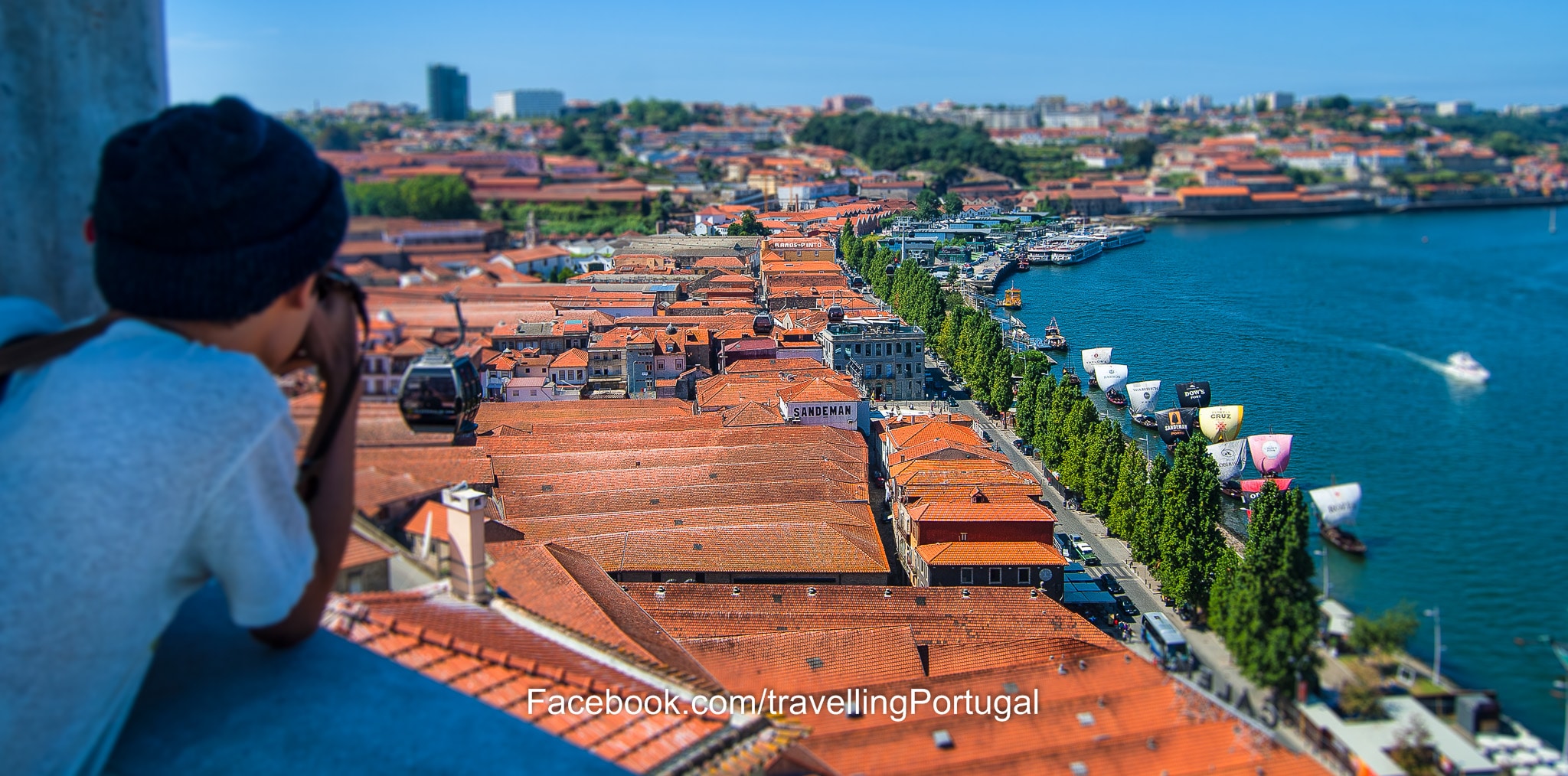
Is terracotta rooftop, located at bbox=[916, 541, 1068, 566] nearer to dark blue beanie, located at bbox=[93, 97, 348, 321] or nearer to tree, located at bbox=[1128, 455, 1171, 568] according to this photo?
tree, located at bbox=[1128, 455, 1171, 568]

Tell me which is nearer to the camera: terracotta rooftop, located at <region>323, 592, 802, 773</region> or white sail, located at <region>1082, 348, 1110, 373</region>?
terracotta rooftop, located at <region>323, 592, 802, 773</region>

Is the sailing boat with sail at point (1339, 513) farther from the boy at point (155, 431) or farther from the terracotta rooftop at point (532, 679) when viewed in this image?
the boy at point (155, 431)

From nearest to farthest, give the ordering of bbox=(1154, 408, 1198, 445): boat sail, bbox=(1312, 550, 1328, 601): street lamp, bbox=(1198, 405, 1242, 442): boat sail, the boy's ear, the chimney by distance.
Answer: the boy's ear
the chimney
bbox=(1312, 550, 1328, 601): street lamp
bbox=(1198, 405, 1242, 442): boat sail
bbox=(1154, 408, 1198, 445): boat sail

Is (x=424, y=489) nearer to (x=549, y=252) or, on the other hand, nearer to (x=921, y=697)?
(x=921, y=697)

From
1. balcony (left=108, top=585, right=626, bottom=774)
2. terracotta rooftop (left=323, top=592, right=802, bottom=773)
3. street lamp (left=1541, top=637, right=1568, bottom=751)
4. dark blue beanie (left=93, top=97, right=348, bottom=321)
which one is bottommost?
street lamp (left=1541, top=637, right=1568, bottom=751)

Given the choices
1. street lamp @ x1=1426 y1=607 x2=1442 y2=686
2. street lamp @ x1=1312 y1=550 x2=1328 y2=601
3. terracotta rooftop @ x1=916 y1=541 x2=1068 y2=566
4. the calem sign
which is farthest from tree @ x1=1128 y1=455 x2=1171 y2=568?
the calem sign

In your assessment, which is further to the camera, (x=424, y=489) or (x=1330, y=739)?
(x=1330, y=739)


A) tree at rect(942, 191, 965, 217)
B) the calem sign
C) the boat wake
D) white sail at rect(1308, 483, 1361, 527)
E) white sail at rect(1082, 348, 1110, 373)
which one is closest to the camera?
white sail at rect(1308, 483, 1361, 527)

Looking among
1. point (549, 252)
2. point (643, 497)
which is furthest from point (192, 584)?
point (549, 252)
